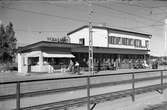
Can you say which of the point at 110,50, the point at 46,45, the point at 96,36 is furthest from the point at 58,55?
the point at 96,36

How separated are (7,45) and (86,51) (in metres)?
22.0

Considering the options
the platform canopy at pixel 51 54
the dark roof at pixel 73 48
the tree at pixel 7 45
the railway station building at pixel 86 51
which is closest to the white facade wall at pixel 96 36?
the railway station building at pixel 86 51

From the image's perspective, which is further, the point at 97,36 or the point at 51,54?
the point at 97,36

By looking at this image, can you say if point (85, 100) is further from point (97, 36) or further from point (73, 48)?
point (97, 36)

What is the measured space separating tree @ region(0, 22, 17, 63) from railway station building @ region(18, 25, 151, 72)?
1343 cm

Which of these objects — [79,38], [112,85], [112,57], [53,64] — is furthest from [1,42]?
[112,85]

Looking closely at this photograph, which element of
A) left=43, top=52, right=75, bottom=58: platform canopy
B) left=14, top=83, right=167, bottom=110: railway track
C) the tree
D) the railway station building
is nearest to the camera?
left=14, top=83, right=167, bottom=110: railway track

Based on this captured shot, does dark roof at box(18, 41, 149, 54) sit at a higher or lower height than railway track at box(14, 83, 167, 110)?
higher

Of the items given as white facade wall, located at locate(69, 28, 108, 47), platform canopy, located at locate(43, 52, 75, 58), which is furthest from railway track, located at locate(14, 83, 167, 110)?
white facade wall, located at locate(69, 28, 108, 47)

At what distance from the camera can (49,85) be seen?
582cm

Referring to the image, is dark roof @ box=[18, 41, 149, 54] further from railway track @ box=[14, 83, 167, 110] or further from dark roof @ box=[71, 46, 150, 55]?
railway track @ box=[14, 83, 167, 110]

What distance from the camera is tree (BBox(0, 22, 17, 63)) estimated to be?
43000 millimetres

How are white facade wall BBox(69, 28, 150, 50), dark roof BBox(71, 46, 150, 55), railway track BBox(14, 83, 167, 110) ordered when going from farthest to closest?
white facade wall BBox(69, 28, 150, 50), dark roof BBox(71, 46, 150, 55), railway track BBox(14, 83, 167, 110)

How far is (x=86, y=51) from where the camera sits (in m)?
31.9
